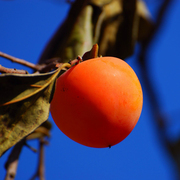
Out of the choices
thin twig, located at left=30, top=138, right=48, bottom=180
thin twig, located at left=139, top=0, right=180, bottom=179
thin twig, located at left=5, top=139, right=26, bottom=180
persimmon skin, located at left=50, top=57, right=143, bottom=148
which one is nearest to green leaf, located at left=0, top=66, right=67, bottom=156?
persimmon skin, located at left=50, top=57, right=143, bottom=148

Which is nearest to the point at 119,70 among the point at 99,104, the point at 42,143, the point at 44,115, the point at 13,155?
the point at 99,104

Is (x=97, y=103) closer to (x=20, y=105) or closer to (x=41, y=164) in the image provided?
(x=20, y=105)

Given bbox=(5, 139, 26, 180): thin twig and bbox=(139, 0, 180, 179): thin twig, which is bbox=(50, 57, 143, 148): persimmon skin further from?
bbox=(5, 139, 26, 180): thin twig

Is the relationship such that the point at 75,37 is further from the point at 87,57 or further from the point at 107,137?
the point at 107,137

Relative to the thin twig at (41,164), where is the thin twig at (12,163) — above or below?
below

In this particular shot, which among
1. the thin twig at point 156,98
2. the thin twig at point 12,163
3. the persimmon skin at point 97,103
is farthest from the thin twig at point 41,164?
the thin twig at point 156,98

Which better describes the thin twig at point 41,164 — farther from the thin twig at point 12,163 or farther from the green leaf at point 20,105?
the green leaf at point 20,105

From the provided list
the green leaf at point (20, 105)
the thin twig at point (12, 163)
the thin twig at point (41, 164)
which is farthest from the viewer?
the thin twig at point (41, 164)
